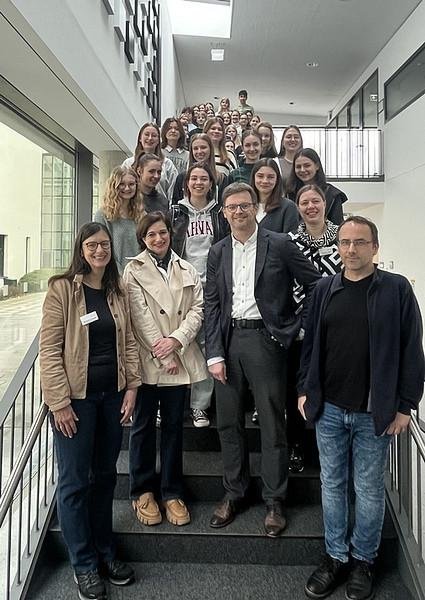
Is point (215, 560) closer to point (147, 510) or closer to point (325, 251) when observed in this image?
point (147, 510)

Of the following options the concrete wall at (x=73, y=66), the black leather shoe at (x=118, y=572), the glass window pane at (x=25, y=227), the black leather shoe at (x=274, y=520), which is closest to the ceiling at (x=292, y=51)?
the concrete wall at (x=73, y=66)

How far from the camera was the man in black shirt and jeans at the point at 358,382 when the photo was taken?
6.29 ft

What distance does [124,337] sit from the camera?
7.10ft

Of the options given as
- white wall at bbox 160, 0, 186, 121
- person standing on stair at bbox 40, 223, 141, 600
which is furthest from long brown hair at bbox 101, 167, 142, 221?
white wall at bbox 160, 0, 186, 121

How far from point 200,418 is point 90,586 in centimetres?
109

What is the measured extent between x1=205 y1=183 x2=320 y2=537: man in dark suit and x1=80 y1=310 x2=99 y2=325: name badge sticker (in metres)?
0.57

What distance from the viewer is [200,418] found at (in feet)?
9.58

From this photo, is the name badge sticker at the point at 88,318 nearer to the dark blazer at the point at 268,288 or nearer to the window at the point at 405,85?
the dark blazer at the point at 268,288

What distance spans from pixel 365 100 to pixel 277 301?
1057 cm

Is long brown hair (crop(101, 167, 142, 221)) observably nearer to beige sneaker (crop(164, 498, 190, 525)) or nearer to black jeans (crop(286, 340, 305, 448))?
black jeans (crop(286, 340, 305, 448))

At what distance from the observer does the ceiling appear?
28.9 ft

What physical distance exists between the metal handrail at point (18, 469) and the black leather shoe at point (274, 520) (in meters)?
1.19

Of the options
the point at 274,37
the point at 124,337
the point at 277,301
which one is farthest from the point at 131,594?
the point at 274,37

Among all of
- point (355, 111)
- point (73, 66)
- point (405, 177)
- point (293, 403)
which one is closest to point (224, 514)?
point (293, 403)
